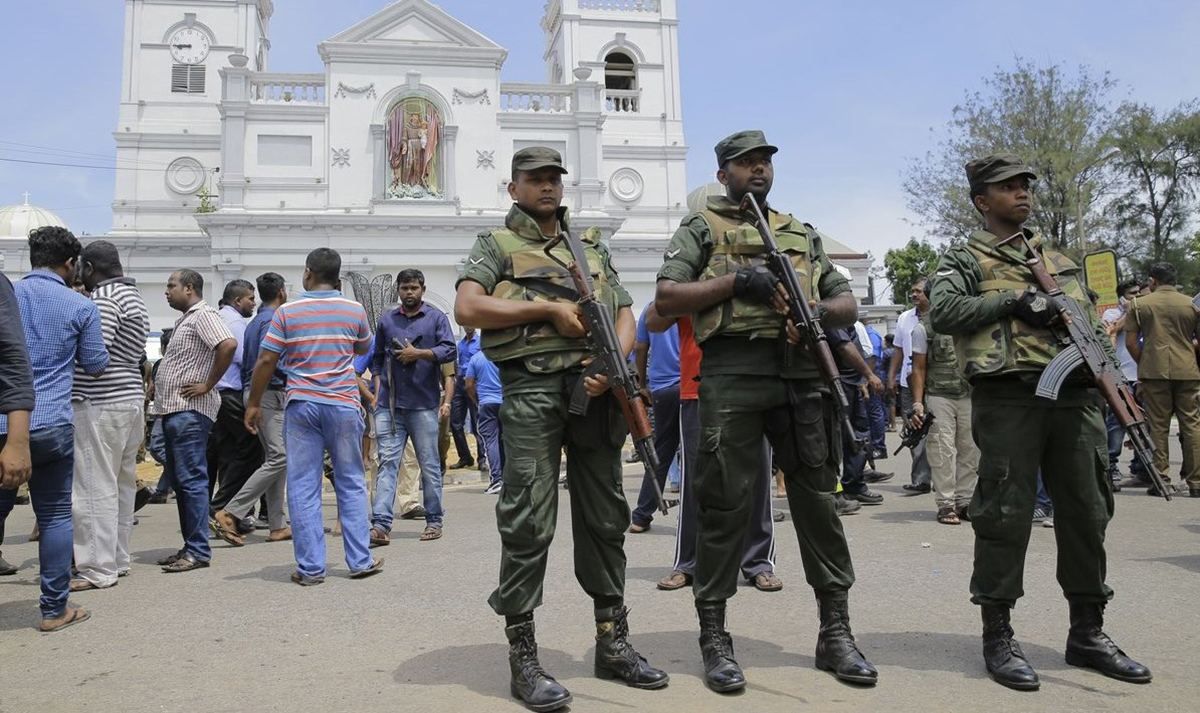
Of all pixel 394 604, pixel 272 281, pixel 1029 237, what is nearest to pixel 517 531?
pixel 394 604

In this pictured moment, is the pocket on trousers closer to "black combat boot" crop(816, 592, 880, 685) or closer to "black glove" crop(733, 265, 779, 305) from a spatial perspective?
"black glove" crop(733, 265, 779, 305)

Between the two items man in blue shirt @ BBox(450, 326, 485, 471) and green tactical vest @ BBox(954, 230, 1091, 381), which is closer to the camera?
green tactical vest @ BBox(954, 230, 1091, 381)

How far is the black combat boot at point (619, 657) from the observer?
344 cm

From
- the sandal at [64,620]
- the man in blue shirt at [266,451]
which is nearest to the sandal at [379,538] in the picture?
the man in blue shirt at [266,451]

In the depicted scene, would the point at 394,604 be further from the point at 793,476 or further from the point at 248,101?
the point at 248,101

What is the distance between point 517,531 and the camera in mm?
3461

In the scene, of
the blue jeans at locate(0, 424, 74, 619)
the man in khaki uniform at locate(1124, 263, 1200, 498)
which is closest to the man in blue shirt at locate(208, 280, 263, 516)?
the blue jeans at locate(0, 424, 74, 619)

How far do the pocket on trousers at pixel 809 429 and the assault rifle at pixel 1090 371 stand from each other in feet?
2.58

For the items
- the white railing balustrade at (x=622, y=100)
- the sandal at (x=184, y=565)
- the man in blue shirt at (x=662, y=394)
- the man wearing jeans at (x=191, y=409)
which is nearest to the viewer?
the sandal at (x=184, y=565)

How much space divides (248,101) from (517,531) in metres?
36.8

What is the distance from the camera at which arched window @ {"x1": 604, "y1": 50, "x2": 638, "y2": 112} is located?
1673 inches

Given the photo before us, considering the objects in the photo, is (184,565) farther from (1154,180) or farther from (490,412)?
(1154,180)

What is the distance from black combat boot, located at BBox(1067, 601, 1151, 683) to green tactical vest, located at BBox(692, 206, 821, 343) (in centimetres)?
156

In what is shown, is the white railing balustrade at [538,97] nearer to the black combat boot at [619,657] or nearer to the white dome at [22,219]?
the white dome at [22,219]
